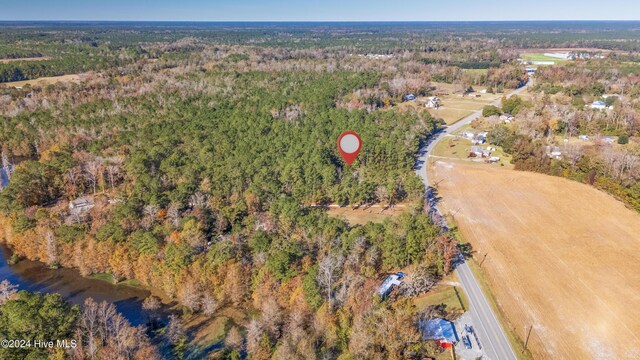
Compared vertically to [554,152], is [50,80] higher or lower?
higher

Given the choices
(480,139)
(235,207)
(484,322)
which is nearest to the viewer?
(484,322)

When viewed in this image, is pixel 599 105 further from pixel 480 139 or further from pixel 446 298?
pixel 446 298

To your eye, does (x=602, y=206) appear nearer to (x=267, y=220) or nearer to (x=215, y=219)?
(x=267, y=220)

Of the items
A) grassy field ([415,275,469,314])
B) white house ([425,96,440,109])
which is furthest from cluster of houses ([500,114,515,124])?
grassy field ([415,275,469,314])

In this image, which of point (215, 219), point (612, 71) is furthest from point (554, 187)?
point (612, 71)

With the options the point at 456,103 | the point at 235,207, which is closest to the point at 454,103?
the point at 456,103

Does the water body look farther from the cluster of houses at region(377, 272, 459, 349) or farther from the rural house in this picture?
the cluster of houses at region(377, 272, 459, 349)

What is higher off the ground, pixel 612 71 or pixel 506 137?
pixel 612 71
